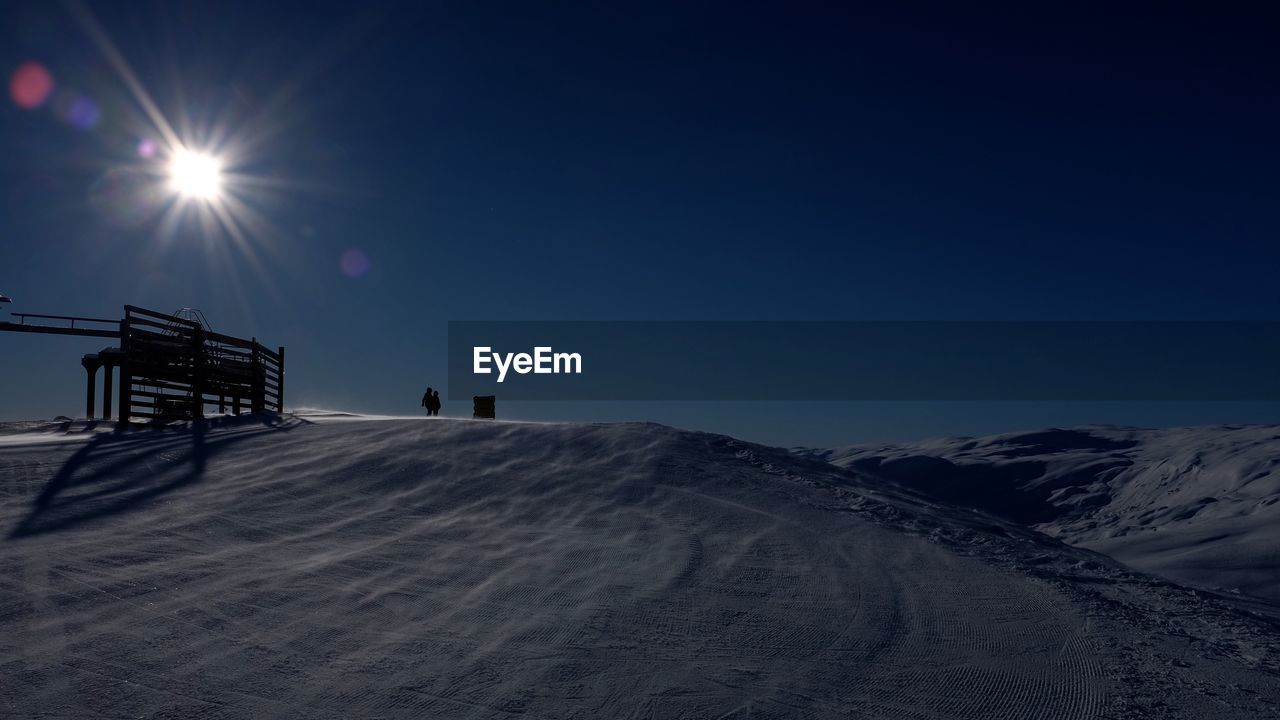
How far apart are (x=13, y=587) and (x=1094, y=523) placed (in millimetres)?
57969

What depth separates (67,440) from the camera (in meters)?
11.0

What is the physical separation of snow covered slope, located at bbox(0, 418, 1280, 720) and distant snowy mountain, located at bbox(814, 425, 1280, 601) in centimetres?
624

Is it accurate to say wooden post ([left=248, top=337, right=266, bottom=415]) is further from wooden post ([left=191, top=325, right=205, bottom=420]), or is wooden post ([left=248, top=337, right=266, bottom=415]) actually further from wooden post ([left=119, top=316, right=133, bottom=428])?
wooden post ([left=119, top=316, right=133, bottom=428])

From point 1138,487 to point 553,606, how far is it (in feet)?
200

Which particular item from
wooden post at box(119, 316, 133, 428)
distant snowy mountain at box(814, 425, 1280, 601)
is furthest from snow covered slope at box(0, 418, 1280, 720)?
distant snowy mountain at box(814, 425, 1280, 601)

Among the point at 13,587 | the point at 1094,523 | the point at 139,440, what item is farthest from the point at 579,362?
the point at 1094,523

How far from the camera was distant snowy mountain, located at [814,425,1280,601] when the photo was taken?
18266 mm

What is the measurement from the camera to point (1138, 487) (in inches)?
2077

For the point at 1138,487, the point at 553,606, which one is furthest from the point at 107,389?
the point at 1138,487

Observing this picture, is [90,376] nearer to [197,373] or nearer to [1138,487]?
[197,373]

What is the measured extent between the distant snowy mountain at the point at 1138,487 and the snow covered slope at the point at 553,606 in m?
6.24

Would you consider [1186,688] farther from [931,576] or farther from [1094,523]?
[1094,523]

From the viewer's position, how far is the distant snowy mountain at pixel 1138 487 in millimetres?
18266

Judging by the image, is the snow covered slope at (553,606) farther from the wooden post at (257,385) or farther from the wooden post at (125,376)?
the wooden post at (257,385)
